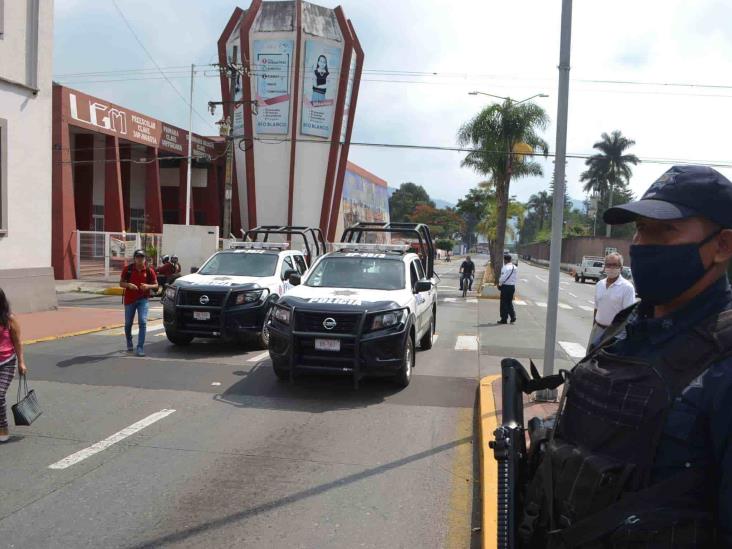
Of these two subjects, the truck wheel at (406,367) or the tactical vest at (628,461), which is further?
the truck wheel at (406,367)

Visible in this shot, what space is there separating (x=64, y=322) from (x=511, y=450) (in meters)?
14.1

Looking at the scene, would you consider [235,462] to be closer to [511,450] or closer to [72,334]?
[511,450]

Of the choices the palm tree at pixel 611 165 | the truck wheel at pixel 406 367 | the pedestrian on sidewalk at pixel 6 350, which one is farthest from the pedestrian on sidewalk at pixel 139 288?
the palm tree at pixel 611 165

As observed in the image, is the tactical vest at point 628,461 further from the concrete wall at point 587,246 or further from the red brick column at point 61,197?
the concrete wall at point 587,246

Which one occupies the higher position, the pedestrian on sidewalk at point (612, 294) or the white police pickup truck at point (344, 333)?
the pedestrian on sidewalk at point (612, 294)

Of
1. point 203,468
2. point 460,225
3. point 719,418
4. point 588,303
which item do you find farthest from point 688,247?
point 460,225

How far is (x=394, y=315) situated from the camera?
8.21 m

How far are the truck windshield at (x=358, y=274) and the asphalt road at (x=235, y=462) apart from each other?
1475mm

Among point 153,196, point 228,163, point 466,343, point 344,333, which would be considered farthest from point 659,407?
point 153,196

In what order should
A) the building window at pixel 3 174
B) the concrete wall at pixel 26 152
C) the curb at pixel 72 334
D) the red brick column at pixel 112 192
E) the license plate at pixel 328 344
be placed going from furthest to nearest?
the red brick column at pixel 112 192
the concrete wall at pixel 26 152
the building window at pixel 3 174
the curb at pixel 72 334
the license plate at pixel 328 344

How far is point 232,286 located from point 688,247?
9.62 metres

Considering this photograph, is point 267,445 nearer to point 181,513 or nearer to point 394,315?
point 181,513

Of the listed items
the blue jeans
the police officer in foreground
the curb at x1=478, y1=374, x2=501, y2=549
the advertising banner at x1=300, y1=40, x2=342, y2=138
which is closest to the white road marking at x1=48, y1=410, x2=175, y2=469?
the curb at x1=478, y1=374, x2=501, y2=549

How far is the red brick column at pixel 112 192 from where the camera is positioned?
94.3 feet
